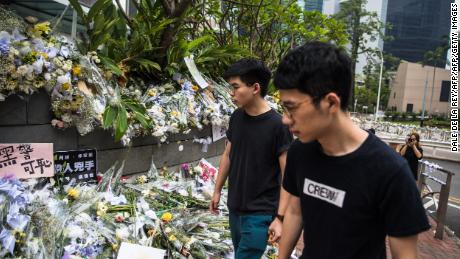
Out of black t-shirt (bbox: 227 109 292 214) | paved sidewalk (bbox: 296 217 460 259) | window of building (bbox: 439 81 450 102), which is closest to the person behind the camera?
black t-shirt (bbox: 227 109 292 214)

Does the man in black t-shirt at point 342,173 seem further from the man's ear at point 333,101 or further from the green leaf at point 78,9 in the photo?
the green leaf at point 78,9

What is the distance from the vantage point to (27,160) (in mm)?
2943

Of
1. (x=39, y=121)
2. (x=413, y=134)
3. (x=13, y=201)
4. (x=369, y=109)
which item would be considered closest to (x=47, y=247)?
(x=13, y=201)

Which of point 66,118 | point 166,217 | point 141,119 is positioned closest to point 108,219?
point 166,217

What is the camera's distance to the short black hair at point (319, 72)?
1.45 metres

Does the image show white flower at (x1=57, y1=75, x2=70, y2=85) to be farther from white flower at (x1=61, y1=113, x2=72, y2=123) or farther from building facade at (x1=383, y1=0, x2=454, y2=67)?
building facade at (x1=383, y1=0, x2=454, y2=67)

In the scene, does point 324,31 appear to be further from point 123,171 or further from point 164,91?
point 123,171

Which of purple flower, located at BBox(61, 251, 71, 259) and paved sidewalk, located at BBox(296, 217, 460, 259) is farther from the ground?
purple flower, located at BBox(61, 251, 71, 259)

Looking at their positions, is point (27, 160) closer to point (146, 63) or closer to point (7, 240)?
point (7, 240)

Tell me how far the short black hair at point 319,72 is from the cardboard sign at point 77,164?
236 cm

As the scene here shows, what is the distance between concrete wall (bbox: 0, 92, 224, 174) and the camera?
2.88 metres

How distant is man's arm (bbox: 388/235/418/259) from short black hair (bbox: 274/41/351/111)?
529 millimetres

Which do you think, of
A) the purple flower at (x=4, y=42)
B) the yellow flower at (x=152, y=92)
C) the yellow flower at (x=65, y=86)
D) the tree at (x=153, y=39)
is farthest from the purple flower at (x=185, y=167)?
the purple flower at (x=4, y=42)

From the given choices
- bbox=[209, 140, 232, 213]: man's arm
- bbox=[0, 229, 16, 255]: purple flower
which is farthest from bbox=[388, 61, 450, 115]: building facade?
bbox=[0, 229, 16, 255]: purple flower
